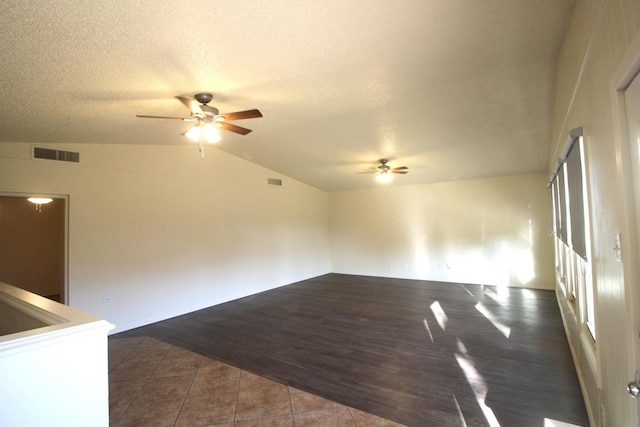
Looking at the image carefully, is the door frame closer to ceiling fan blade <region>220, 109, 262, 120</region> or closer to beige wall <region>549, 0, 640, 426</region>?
beige wall <region>549, 0, 640, 426</region>

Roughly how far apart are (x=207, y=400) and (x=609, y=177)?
10.7 feet

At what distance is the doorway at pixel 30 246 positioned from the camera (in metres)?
5.95

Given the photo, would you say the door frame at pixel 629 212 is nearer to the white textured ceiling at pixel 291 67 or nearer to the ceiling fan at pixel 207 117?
the white textured ceiling at pixel 291 67

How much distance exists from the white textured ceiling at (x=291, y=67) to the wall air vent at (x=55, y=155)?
0.19 m

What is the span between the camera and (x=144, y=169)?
497 cm

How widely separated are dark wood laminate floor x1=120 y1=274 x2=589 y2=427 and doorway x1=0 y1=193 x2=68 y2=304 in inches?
142

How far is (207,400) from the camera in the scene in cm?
265

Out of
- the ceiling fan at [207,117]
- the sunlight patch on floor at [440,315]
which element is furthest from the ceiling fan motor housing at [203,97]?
the sunlight patch on floor at [440,315]

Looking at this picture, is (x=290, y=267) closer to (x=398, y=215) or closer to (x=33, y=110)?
(x=398, y=215)

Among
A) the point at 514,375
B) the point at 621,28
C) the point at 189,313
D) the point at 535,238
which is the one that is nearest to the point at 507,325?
the point at 514,375

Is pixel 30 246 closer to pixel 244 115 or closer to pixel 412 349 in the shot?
pixel 244 115

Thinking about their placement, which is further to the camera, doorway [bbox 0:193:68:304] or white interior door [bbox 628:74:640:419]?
doorway [bbox 0:193:68:304]

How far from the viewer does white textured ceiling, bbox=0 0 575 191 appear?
1.95 meters

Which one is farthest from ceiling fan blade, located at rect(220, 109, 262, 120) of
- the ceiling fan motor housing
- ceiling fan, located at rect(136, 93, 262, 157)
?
the ceiling fan motor housing
